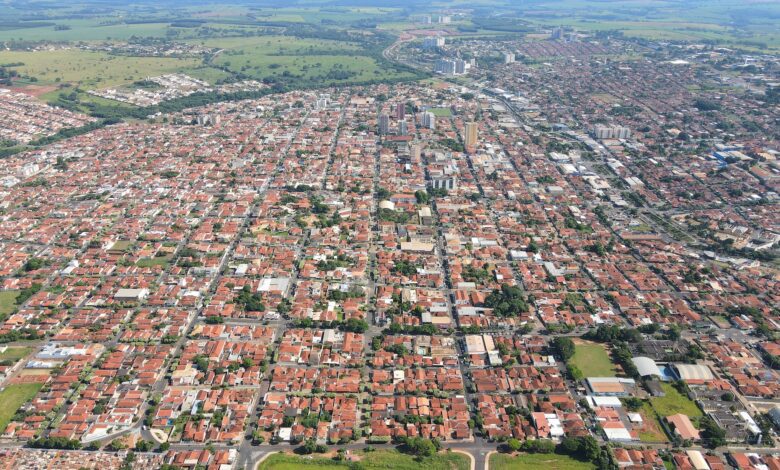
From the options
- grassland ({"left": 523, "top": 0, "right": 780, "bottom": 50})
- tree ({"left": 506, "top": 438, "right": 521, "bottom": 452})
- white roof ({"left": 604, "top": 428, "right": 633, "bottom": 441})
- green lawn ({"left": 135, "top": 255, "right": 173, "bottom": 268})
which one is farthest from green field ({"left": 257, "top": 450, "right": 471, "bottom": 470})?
grassland ({"left": 523, "top": 0, "right": 780, "bottom": 50})

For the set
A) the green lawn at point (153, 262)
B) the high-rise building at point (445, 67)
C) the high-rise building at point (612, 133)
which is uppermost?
the high-rise building at point (445, 67)

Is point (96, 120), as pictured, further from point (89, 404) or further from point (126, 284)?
point (89, 404)

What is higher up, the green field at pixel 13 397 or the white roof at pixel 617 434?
the green field at pixel 13 397

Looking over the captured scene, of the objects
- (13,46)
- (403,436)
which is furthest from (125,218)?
(13,46)

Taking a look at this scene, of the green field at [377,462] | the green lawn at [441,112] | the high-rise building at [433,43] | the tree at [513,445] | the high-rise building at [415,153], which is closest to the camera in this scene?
the green field at [377,462]

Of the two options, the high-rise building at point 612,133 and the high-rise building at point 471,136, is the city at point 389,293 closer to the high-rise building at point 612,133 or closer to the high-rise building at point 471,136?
the high-rise building at point 471,136

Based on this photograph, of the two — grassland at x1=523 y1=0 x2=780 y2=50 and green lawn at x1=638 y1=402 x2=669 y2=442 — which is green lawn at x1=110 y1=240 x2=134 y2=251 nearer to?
green lawn at x1=638 y1=402 x2=669 y2=442

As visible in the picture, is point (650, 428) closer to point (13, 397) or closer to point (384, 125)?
point (13, 397)

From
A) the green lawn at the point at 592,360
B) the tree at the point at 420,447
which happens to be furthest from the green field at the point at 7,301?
the green lawn at the point at 592,360
